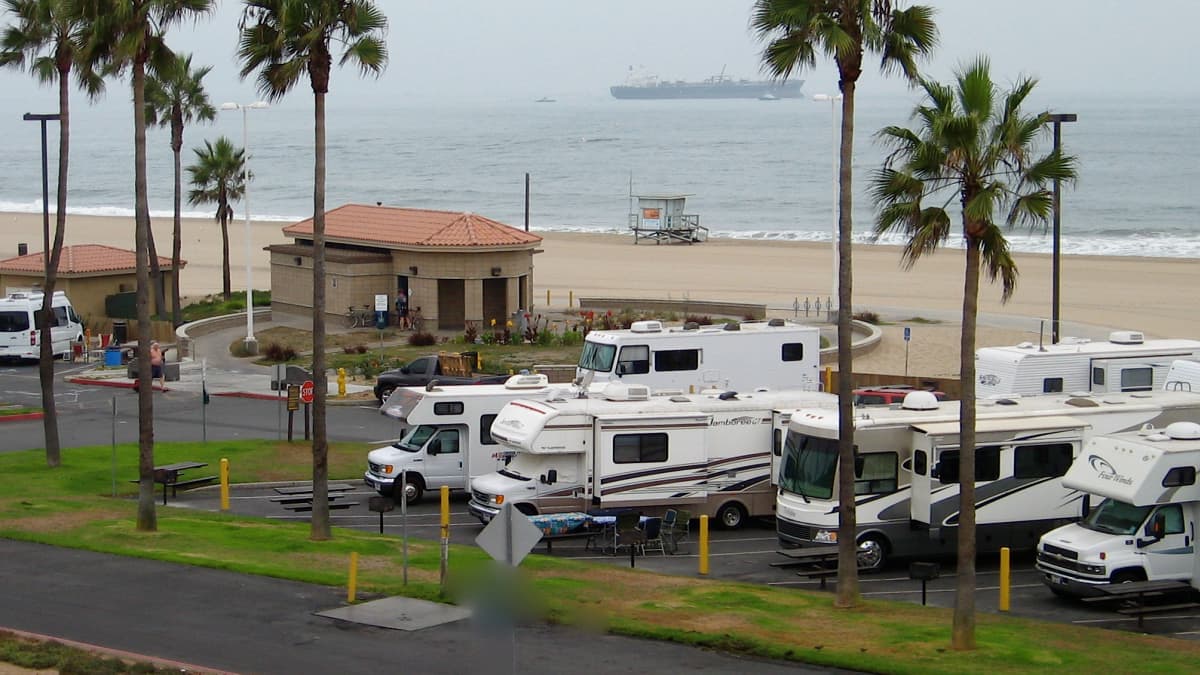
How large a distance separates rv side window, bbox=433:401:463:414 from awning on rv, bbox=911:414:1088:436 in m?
8.55

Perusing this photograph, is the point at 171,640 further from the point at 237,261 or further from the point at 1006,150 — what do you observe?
the point at 237,261

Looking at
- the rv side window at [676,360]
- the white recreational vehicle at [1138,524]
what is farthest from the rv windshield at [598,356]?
the white recreational vehicle at [1138,524]

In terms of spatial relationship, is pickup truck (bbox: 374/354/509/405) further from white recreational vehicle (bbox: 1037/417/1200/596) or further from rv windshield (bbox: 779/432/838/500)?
white recreational vehicle (bbox: 1037/417/1200/596)

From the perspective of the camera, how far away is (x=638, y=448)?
933 inches

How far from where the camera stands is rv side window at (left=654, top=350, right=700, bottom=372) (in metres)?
32.1

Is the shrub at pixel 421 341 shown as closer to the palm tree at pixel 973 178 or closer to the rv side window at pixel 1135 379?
the rv side window at pixel 1135 379

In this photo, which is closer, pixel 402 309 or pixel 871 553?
pixel 871 553

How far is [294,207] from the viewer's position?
140125 mm

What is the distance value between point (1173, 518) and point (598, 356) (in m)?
15.3

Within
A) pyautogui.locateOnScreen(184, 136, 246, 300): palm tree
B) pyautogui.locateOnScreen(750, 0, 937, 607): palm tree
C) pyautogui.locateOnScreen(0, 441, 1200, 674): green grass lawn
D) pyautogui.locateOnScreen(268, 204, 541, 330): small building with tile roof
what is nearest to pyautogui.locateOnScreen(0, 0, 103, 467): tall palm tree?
pyautogui.locateOnScreen(0, 441, 1200, 674): green grass lawn

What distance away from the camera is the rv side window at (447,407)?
85.8 feet

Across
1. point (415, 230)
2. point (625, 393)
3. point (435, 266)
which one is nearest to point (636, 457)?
point (625, 393)

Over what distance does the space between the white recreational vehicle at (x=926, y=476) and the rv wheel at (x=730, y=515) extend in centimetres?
212

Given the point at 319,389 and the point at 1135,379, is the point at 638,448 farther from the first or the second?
the point at 1135,379
